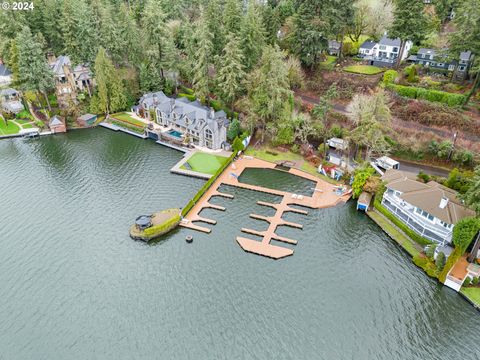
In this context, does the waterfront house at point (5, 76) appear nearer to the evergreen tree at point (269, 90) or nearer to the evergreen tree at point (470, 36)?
A: the evergreen tree at point (269, 90)

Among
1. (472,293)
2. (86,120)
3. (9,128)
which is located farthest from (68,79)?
(472,293)

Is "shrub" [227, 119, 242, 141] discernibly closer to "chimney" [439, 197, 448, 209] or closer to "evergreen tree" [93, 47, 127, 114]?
"evergreen tree" [93, 47, 127, 114]

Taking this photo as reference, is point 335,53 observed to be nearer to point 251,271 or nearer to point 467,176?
point 467,176

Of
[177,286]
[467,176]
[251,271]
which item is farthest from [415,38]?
[177,286]

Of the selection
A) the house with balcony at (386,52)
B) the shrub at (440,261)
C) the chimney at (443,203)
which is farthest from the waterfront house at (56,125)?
the shrub at (440,261)

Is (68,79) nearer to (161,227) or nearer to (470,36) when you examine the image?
(161,227)

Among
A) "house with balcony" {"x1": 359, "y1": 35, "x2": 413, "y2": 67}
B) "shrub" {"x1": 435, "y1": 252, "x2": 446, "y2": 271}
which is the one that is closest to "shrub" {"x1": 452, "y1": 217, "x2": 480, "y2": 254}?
"shrub" {"x1": 435, "y1": 252, "x2": 446, "y2": 271}
